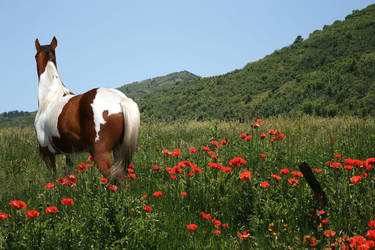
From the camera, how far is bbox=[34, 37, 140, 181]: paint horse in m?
4.39

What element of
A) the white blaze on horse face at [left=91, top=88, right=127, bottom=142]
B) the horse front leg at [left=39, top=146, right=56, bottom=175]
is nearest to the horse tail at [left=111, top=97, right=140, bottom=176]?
the white blaze on horse face at [left=91, top=88, right=127, bottom=142]

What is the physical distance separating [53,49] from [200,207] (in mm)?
4449

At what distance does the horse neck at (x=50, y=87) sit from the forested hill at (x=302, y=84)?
39.9 meters

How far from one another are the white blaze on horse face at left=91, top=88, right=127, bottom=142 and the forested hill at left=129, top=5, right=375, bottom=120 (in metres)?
40.3

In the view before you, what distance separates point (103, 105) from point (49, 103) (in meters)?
1.56

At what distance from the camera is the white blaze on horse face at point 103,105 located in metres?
4.44

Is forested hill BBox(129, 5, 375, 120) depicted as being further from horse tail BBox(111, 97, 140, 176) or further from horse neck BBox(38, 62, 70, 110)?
horse tail BBox(111, 97, 140, 176)

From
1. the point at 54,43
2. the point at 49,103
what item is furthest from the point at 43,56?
the point at 49,103

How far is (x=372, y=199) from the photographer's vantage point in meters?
3.01

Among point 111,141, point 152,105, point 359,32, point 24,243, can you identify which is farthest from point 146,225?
point 152,105

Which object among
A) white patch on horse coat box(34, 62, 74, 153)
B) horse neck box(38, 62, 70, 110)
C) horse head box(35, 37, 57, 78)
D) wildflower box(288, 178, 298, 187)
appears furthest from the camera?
horse head box(35, 37, 57, 78)

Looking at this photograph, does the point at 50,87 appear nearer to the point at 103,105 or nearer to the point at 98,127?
the point at 103,105

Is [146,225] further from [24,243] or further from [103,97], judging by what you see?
[103,97]

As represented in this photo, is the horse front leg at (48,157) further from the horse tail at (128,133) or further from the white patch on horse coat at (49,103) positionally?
the horse tail at (128,133)
